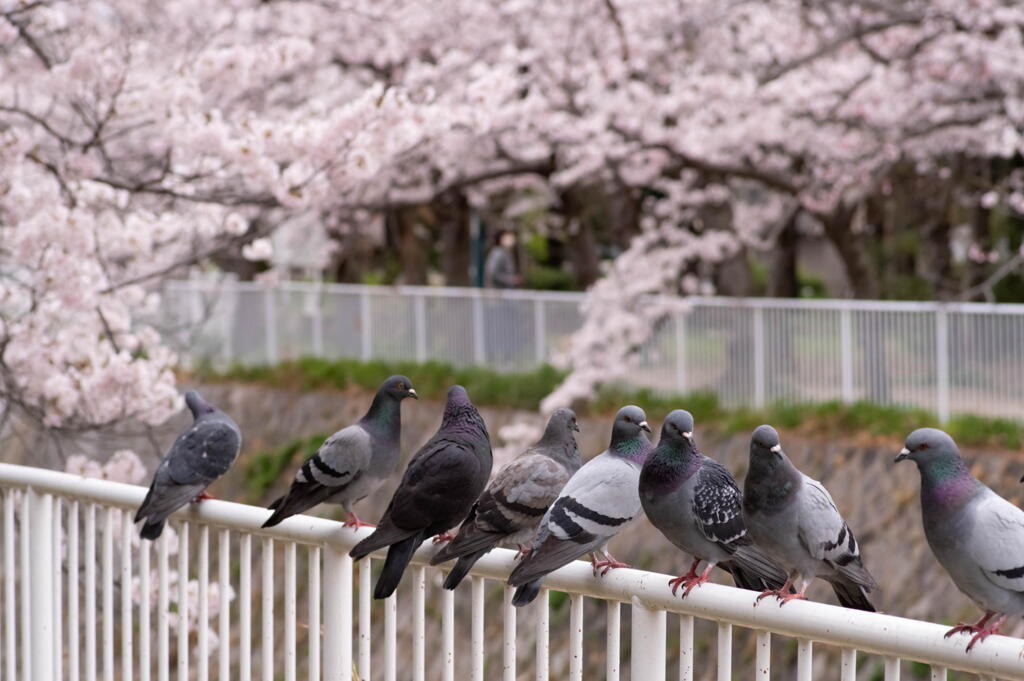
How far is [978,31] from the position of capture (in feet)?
31.4

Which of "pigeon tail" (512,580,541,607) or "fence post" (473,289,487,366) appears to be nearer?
"pigeon tail" (512,580,541,607)

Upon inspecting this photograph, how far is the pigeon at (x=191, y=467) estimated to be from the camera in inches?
125

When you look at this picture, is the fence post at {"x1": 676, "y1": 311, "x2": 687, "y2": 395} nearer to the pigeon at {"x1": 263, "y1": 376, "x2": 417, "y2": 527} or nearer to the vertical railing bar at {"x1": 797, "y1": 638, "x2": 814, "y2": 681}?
the pigeon at {"x1": 263, "y1": 376, "x2": 417, "y2": 527}

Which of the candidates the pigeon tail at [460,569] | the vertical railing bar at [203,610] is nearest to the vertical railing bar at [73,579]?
the vertical railing bar at [203,610]

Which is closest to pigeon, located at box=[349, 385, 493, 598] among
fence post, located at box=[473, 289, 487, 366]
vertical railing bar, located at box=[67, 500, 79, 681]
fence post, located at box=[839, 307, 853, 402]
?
vertical railing bar, located at box=[67, 500, 79, 681]

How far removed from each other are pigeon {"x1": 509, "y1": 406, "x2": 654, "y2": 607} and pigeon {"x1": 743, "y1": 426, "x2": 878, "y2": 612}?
24 centimetres

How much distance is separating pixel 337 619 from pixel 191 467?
0.72 metres

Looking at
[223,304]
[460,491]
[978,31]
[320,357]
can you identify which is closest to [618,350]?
[978,31]

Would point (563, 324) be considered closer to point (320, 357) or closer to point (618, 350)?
point (618, 350)

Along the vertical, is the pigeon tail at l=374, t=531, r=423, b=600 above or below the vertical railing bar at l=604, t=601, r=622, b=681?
above

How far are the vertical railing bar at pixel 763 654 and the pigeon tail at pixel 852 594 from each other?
25cm

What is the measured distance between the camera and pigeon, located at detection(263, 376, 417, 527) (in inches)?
119

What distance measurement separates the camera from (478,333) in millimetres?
12539

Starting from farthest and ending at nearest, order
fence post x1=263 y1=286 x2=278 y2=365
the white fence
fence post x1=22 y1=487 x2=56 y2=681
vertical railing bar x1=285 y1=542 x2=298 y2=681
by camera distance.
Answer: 1. fence post x1=263 y1=286 x2=278 y2=365
2. the white fence
3. fence post x1=22 y1=487 x2=56 y2=681
4. vertical railing bar x1=285 y1=542 x2=298 y2=681
